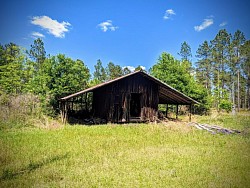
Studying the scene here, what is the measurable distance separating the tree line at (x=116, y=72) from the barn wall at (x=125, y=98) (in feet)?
20.3

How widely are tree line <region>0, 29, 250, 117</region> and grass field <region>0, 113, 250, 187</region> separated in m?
12.0

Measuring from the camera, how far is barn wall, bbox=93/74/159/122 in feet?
61.4

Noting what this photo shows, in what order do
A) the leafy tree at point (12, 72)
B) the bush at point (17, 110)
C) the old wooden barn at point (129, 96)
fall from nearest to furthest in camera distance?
the bush at point (17, 110) < the old wooden barn at point (129, 96) < the leafy tree at point (12, 72)

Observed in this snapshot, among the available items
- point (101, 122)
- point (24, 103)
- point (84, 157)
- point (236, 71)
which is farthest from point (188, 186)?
point (236, 71)

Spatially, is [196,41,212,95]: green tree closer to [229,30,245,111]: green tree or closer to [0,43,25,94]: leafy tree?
[229,30,245,111]: green tree

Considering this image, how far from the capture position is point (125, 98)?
19047 mm

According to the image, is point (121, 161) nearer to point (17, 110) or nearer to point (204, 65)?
point (17, 110)

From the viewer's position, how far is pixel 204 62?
53.9 metres

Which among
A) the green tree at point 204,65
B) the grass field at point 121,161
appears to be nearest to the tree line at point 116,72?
the green tree at point 204,65

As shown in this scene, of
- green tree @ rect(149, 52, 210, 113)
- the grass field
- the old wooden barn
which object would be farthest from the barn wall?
green tree @ rect(149, 52, 210, 113)

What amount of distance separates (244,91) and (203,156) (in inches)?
2621

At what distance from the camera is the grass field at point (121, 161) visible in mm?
6066

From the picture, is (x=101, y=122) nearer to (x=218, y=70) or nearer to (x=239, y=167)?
(x=239, y=167)

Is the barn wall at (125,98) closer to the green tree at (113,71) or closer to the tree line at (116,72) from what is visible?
the tree line at (116,72)
